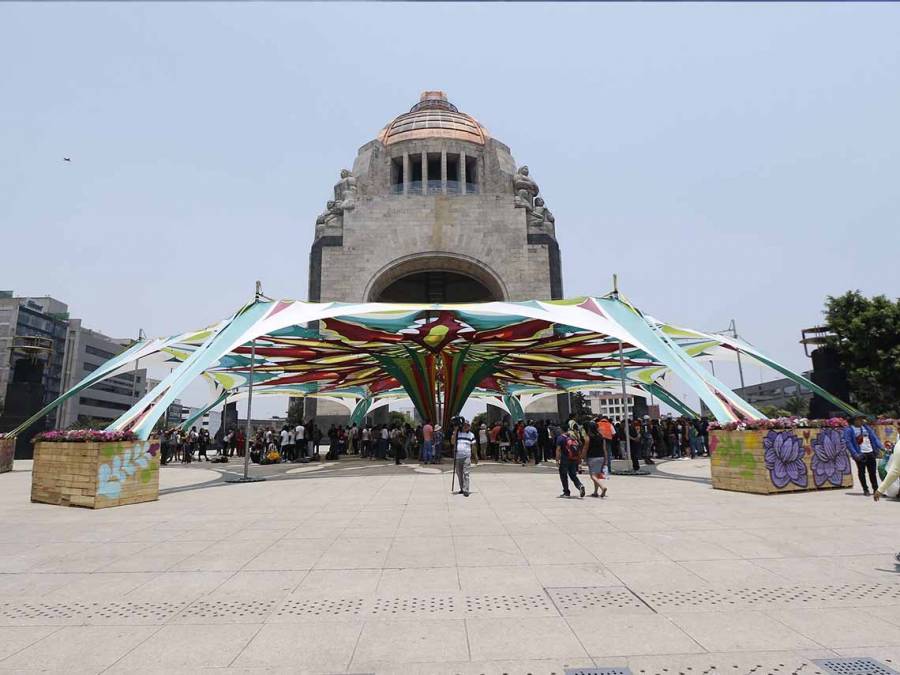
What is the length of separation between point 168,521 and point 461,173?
31.4m

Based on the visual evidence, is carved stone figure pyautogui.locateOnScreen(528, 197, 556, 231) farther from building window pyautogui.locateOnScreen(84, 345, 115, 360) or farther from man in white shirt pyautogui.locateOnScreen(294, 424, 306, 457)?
building window pyautogui.locateOnScreen(84, 345, 115, 360)

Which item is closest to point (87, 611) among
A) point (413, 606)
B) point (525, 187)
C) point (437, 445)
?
point (413, 606)

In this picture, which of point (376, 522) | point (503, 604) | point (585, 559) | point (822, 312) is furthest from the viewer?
point (822, 312)

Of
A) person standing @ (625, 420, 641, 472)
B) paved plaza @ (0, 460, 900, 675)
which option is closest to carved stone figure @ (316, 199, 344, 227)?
person standing @ (625, 420, 641, 472)

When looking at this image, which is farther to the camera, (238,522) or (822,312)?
(822,312)

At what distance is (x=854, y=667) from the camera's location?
9.36 ft

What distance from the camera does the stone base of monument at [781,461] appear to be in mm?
9680

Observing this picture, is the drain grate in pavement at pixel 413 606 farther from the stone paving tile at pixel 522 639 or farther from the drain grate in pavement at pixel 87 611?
the drain grate in pavement at pixel 87 611

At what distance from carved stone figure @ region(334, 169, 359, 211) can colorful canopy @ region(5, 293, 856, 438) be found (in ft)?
39.5

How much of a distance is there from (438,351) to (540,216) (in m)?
18.0

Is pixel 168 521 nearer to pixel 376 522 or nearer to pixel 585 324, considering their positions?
pixel 376 522

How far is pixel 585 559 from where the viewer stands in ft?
17.0

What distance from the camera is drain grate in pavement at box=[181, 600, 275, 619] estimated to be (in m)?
3.80

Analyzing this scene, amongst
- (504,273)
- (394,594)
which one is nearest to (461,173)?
(504,273)
